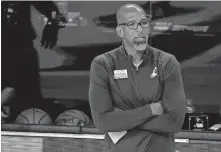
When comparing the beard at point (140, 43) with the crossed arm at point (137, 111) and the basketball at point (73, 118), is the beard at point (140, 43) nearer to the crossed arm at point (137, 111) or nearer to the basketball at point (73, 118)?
the crossed arm at point (137, 111)

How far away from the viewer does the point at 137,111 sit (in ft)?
9.04

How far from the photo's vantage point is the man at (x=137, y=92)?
2.73 metres

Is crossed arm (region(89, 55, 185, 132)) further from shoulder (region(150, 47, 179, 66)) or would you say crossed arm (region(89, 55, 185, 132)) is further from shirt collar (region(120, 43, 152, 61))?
shirt collar (region(120, 43, 152, 61))

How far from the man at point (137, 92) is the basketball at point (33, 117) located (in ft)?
9.23

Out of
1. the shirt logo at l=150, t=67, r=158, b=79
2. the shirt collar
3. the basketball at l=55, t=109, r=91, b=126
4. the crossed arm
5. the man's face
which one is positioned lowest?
the basketball at l=55, t=109, r=91, b=126

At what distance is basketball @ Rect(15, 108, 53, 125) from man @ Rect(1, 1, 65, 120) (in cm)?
42

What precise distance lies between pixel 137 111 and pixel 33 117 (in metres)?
3.02

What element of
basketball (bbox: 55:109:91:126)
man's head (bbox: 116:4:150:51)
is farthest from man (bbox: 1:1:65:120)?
man's head (bbox: 116:4:150:51)

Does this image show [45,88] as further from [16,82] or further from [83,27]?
[83,27]

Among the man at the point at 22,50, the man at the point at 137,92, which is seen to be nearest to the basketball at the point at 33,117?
the man at the point at 22,50

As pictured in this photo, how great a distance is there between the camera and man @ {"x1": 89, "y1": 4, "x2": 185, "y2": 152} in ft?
8.97

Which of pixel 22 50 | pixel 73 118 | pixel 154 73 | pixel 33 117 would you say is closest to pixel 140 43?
pixel 154 73

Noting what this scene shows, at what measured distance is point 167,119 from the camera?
2.80 meters

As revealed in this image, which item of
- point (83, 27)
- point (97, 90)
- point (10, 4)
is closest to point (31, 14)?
point (10, 4)
